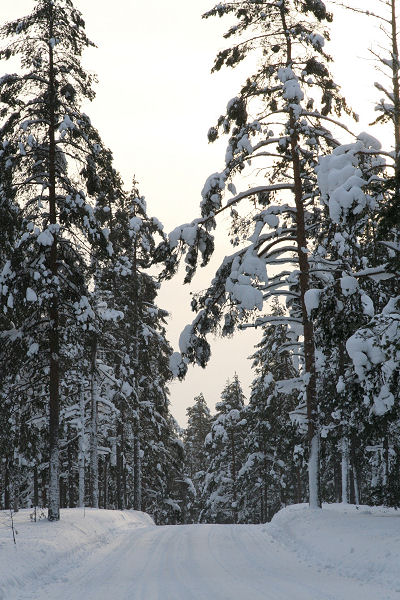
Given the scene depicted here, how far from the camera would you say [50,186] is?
1781 centimetres

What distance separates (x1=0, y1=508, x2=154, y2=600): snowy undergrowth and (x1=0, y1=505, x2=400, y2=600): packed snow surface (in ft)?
0.08

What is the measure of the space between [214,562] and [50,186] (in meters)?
11.5

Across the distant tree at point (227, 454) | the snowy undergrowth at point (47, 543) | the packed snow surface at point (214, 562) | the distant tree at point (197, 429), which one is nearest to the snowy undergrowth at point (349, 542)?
the packed snow surface at point (214, 562)

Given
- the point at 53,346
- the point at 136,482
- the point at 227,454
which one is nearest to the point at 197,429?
the point at 227,454

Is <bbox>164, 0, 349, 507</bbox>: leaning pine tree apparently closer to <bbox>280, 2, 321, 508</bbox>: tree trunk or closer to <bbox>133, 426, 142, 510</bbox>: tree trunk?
<bbox>280, 2, 321, 508</bbox>: tree trunk

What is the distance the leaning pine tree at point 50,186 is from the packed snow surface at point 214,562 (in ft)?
12.6

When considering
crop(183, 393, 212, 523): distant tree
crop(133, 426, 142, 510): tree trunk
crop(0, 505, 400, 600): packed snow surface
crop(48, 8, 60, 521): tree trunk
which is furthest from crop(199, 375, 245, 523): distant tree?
crop(0, 505, 400, 600): packed snow surface

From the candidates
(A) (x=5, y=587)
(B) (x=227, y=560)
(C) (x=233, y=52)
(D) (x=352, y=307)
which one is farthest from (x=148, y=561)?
(C) (x=233, y=52)

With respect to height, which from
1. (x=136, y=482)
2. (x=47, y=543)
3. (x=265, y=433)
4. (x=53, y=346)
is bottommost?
(x=136, y=482)

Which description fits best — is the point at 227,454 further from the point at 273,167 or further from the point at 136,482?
the point at 273,167

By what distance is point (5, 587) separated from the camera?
868cm

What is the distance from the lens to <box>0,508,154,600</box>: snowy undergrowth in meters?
9.57

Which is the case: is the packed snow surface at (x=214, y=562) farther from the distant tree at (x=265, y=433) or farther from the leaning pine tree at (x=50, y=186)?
the distant tree at (x=265, y=433)

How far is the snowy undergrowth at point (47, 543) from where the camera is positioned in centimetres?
957
